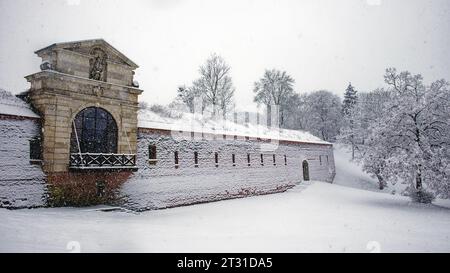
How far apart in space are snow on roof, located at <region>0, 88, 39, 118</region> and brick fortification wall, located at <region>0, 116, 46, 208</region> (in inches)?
10.5

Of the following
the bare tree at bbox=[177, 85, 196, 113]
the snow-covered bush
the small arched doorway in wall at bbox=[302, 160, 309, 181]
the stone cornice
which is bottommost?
the snow-covered bush

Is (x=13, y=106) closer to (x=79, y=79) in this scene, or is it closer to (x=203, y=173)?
(x=79, y=79)

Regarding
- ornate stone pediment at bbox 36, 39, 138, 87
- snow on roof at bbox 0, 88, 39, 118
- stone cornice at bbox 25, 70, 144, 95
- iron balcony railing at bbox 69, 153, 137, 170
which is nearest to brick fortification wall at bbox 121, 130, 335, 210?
iron balcony railing at bbox 69, 153, 137, 170

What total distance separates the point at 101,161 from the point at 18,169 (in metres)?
3.64

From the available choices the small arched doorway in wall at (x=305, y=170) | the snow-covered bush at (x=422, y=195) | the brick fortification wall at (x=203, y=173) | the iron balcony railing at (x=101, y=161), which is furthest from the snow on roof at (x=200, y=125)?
the snow-covered bush at (x=422, y=195)

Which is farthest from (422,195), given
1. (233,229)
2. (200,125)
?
(200,125)

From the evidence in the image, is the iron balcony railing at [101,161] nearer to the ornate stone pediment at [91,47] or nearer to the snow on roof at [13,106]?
the snow on roof at [13,106]

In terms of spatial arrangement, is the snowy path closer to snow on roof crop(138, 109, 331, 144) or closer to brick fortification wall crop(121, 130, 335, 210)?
brick fortification wall crop(121, 130, 335, 210)

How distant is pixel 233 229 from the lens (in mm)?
12289

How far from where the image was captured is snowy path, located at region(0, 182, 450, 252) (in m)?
8.84

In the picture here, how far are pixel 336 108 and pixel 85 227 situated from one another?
5206cm

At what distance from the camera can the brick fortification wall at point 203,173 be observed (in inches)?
695
